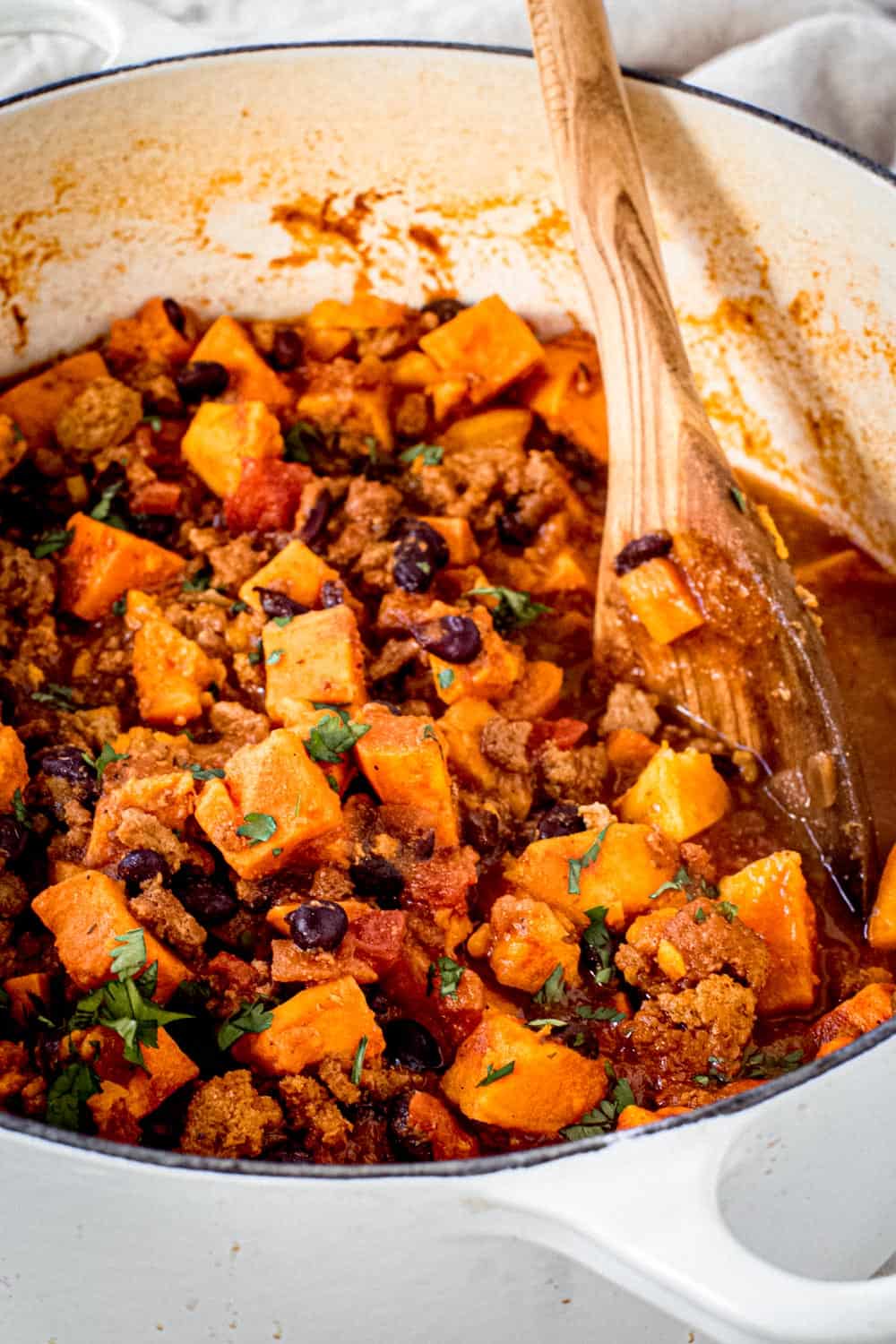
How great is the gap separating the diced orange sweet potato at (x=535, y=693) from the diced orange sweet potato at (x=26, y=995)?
1.29 meters

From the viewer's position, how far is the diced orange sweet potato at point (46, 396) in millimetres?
3928

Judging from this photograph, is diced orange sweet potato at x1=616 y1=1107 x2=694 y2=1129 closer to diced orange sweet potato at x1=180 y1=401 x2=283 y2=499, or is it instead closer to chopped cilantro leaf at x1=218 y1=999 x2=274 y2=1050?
chopped cilantro leaf at x1=218 y1=999 x2=274 y2=1050

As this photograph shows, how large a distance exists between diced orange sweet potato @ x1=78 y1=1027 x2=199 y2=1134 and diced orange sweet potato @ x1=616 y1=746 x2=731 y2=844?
3.96 feet

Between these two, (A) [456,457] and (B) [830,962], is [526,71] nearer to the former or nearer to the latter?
(A) [456,457]

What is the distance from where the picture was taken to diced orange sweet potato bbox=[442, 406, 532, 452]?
402 cm

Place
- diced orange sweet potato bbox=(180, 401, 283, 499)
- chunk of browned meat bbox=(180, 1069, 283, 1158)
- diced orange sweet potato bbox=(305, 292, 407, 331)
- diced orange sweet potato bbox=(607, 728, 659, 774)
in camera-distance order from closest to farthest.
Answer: chunk of browned meat bbox=(180, 1069, 283, 1158)
diced orange sweet potato bbox=(607, 728, 659, 774)
diced orange sweet potato bbox=(180, 401, 283, 499)
diced orange sweet potato bbox=(305, 292, 407, 331)

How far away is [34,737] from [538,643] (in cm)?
132

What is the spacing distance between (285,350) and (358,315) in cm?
32

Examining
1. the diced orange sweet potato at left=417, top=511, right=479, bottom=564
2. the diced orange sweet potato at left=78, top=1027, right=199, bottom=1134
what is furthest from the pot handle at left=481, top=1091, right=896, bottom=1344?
the diced orange sweet potato at left=417, top=511, right=479, bottom=564

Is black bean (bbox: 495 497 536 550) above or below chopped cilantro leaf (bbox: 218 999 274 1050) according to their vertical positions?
above

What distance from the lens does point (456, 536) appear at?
3674 millimetres

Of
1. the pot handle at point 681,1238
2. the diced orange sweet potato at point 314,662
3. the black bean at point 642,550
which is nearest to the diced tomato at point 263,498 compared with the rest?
the diced orange sweet potato at point 314,662

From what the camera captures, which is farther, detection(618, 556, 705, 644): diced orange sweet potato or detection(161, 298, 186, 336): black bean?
detection(161, 298, 186, 336): black bean

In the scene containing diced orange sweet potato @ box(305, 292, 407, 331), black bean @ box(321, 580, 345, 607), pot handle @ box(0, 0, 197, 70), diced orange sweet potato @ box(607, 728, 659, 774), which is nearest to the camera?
diced orange sweet potato @ box(607, 728, 659, 774)
